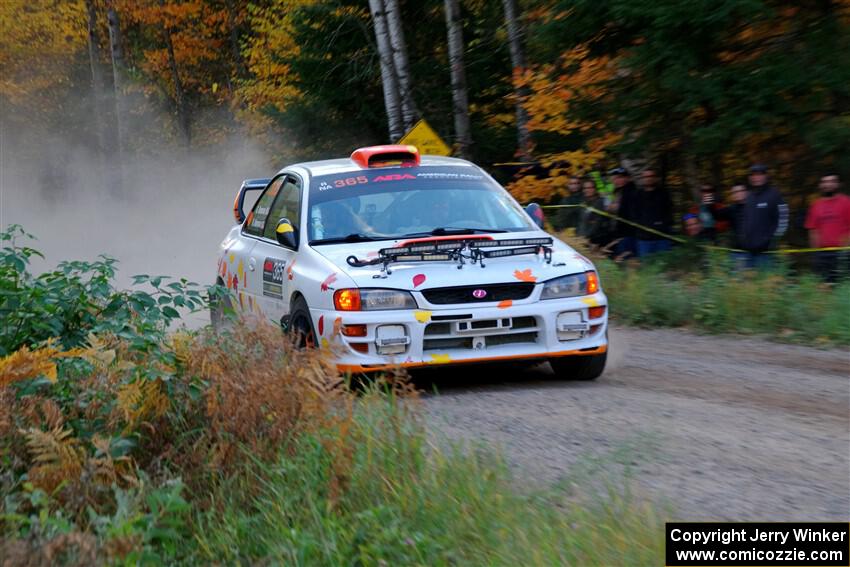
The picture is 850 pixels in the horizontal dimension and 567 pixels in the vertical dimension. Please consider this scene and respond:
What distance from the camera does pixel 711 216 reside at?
1572 centimetres

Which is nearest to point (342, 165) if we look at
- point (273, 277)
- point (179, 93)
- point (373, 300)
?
point (273, 277)

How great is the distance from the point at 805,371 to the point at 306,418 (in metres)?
4.82

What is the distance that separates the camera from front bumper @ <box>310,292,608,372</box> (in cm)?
766

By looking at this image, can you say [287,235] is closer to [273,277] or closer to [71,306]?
[273,277]

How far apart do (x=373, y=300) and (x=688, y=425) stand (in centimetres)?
Answer: 231

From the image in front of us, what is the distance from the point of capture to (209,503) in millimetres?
5422

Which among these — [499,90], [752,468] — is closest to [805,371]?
[752,468]

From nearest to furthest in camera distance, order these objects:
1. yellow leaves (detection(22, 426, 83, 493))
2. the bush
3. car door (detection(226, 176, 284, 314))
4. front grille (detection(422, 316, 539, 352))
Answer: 1. the bush
2. yellow leaves (detection(22, 426, 83, 493))
3. front grille (detection(422, 316, 539, 352))
4. car door (detection(226, 176, 284, 314))

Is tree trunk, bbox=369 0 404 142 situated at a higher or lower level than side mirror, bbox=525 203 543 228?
higher

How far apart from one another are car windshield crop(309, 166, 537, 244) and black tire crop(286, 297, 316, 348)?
618mm

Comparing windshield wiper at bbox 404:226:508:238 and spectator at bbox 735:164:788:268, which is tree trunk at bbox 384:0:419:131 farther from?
windshield wiper at bbox 404:226:508:238

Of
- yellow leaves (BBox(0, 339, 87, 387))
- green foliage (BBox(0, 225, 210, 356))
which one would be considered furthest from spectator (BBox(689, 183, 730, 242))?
yellow leaves (BBox(0, 339, 87, 387))

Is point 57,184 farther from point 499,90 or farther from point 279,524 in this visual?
point 279,524

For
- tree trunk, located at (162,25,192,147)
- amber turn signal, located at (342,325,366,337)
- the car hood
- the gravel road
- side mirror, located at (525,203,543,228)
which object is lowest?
the gravel road
